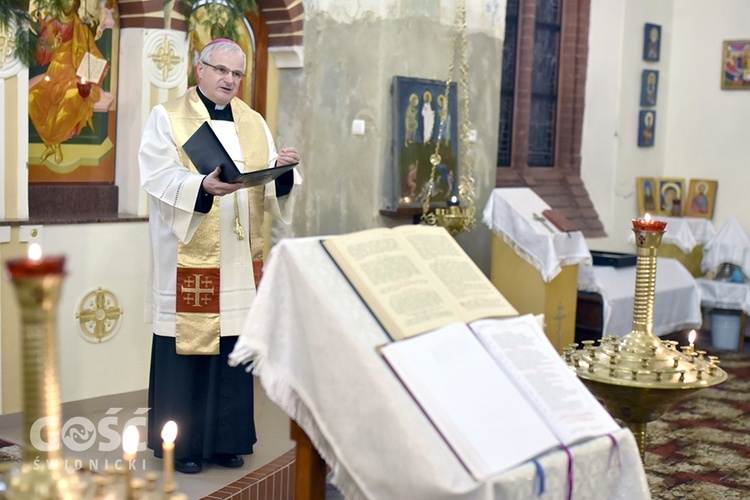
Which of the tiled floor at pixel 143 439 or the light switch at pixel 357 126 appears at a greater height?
the light switch at pixel 357 126

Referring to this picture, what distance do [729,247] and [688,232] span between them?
66 centimetres

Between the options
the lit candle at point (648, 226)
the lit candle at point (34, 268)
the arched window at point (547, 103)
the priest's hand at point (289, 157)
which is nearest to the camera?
the lit candle at point (34, 268)

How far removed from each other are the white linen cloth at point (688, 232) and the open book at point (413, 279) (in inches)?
321

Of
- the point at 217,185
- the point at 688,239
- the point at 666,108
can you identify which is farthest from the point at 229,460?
the point at 666,108

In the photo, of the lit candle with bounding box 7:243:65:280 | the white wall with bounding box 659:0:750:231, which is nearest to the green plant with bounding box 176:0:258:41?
the lit candle with bounding box 7:243:65:280

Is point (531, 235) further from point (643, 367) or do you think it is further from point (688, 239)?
point (643, 367)

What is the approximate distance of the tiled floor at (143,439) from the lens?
189 inches

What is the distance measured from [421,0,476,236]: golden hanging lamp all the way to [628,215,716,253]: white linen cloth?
2381 millimetres

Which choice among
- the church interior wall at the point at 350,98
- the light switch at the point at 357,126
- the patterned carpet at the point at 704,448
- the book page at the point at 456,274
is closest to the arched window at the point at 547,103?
the church interior wall at the point at 350,98

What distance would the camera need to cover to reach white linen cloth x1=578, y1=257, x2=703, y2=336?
28.9ft

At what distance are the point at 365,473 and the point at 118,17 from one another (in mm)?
4879

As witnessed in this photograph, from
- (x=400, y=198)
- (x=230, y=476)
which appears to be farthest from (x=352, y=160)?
(x=230, y=476)

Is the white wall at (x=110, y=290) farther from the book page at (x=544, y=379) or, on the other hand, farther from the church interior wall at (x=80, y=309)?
the book page at (x=544, y=379)

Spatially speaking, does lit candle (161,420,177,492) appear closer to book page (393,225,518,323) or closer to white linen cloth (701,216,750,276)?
book page (393,225,518,323)
